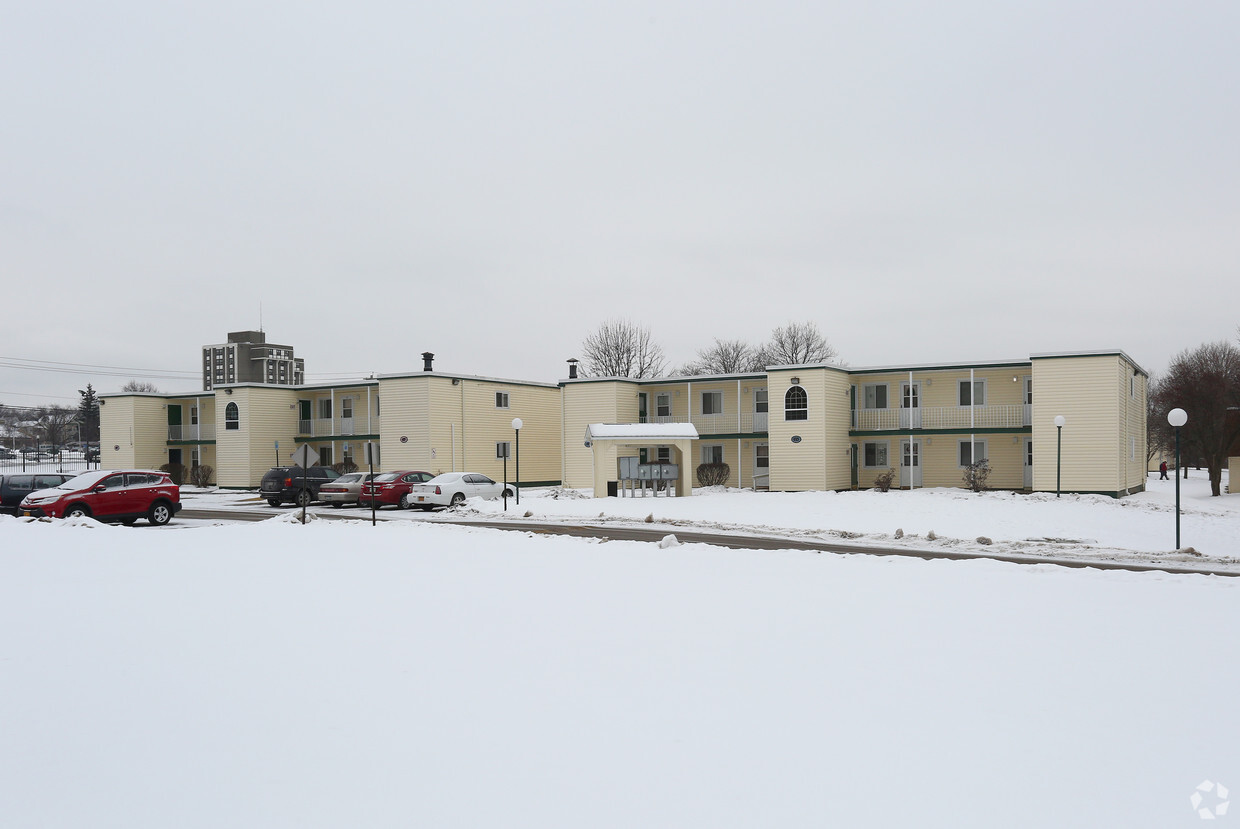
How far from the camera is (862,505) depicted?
29578mm

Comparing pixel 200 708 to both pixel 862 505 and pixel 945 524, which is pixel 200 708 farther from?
pixel 862 505

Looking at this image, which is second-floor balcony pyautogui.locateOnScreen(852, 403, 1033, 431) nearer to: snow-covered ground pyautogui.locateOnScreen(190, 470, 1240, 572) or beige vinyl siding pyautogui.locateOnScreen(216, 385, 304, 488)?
snow-covered ground pyautogui.locateOnScreen(190, 470, 1240, 572)

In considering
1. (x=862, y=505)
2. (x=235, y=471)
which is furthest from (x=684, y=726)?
(x=235, y=471)

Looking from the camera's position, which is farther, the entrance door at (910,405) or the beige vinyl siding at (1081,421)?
the entrance door at (910,405)

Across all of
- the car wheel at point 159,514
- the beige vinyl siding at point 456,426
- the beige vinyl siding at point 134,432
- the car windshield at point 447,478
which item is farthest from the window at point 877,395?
the beige vinyl siding at point 134,432

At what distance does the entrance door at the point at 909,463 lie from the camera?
38.0 metres

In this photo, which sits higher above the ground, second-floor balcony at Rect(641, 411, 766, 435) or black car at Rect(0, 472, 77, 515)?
second-floor balcony at Rect(641, 411, 766, 435)

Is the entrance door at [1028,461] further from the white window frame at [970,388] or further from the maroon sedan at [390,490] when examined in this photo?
the maroon sedan at [390,490]

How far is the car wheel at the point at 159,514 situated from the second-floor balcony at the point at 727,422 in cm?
2145

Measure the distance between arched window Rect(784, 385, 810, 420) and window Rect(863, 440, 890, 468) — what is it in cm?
461

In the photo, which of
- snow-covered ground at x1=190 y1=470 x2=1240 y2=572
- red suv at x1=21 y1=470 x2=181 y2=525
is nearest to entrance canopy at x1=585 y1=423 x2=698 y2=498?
snow-covered ground at x1=190 y1=470 x2=1240 y2=572

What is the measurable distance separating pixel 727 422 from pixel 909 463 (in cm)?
812
